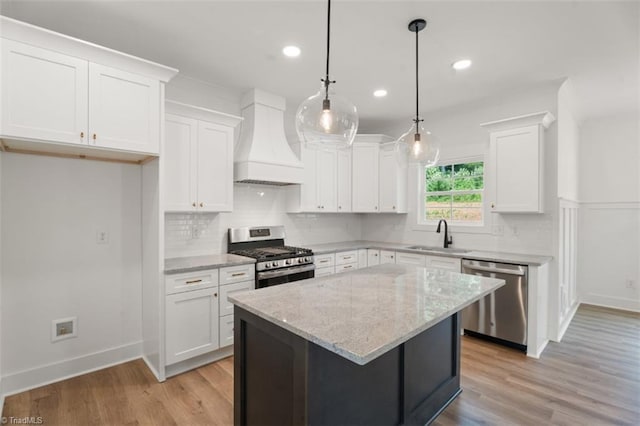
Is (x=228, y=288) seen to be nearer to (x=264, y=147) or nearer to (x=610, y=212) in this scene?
(x=264, y=147)

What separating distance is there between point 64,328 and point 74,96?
188 centimetres

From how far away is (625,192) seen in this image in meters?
4.46

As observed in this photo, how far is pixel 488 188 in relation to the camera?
390cm

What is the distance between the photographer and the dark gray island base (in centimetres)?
138

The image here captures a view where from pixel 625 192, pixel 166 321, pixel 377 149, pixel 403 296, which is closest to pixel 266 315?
pixel 403 296

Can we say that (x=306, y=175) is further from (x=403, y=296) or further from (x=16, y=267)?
(x=16, y=267)

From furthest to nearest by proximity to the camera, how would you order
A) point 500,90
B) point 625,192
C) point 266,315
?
point 625,192 < point 500,90 < point 266,315

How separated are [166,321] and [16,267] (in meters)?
1.18

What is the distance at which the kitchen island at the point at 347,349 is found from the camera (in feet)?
4.42

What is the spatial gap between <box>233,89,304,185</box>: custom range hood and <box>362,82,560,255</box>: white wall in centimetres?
188

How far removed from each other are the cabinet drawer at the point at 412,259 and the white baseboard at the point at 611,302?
2934mm

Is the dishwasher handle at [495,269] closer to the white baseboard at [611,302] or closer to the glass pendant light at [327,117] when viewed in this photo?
the glass pendant light at [327,117]

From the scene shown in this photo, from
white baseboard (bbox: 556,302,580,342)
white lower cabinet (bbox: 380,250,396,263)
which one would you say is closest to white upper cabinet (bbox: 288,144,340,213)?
white lower cabinet (bbox: 380,250,396,263)

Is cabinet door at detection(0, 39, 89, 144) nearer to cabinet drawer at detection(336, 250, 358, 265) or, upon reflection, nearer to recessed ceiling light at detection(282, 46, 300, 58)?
recessed ceiling light at detection(282, 46, 300, 58)
